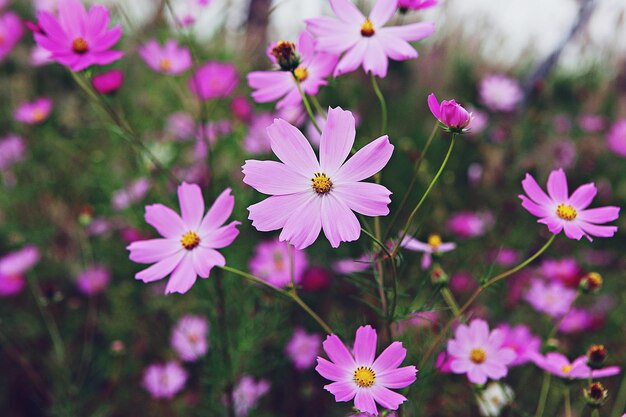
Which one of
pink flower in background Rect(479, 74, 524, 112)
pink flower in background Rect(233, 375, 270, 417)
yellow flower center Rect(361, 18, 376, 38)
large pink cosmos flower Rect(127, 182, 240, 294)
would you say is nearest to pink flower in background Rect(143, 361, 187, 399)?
pink flower in background Rect(233, 375, 270, 417)

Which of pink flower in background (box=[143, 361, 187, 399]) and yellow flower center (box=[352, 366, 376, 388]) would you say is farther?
pink flower in background (box=[143, 361, 187, 399])

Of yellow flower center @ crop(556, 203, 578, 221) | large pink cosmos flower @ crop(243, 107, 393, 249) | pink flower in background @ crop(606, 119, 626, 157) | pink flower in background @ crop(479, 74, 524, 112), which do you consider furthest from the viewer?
pink flower in background @ crop(479, 74, 524, 112)

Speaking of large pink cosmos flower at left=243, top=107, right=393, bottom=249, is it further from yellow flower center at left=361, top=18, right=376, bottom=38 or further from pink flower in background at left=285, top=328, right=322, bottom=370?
pink flower in background at left=285, top=328, right=322, bottom=370

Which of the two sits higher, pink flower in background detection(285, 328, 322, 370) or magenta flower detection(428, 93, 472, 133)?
magenta flower detection(428, 93, 472, 133)

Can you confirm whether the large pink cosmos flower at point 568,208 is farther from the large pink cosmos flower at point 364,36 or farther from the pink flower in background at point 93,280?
the pink flower in background at point 93,280

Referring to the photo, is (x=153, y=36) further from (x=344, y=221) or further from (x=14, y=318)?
(x=344, y=221)

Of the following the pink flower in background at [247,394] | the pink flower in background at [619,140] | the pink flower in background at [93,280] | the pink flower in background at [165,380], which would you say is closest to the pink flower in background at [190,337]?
the pink flower in background at [165,380]

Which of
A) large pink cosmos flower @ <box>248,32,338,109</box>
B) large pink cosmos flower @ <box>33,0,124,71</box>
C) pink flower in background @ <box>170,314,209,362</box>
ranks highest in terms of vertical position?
large pink cosmos flower @ <box>248,32,338,109</box>
